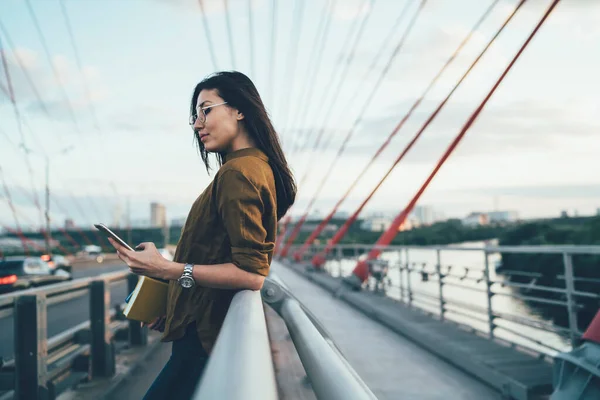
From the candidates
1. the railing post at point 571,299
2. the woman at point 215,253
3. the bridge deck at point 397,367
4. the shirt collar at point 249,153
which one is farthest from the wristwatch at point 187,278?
the railing post at point 571,299

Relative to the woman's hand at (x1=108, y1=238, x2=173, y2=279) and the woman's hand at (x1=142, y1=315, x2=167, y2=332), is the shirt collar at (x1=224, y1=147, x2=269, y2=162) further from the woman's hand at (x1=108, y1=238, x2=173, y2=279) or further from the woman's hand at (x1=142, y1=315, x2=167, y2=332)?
the woman's hand at (x1=142, y1=315, x2=167, y2=332)

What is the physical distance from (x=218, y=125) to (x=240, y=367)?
3.29ft

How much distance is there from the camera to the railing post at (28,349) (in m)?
3.47

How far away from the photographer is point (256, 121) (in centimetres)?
158

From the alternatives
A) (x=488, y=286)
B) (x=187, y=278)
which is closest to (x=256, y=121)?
(x=187, y=278)

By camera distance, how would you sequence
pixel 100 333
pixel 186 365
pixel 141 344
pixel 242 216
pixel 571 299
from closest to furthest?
pixel 242 216 < pixel 186 365 < pixel 571 299 < pixel 100 333 < pixel 141 344

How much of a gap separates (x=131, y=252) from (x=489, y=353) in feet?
14.1

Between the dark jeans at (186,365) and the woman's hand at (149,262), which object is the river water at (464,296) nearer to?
the dark jeans at (186,365)

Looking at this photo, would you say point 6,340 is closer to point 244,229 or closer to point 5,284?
point 244,229

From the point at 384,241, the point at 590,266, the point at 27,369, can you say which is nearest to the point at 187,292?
the point at 27,369

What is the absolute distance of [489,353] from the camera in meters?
4.81

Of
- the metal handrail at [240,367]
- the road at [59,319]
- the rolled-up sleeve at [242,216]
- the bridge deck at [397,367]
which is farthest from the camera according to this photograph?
the bridge deck at [397,367]

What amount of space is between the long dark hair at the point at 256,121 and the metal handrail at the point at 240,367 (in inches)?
25.7

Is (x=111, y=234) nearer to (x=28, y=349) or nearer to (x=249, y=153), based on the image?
(x=249, y=153)
